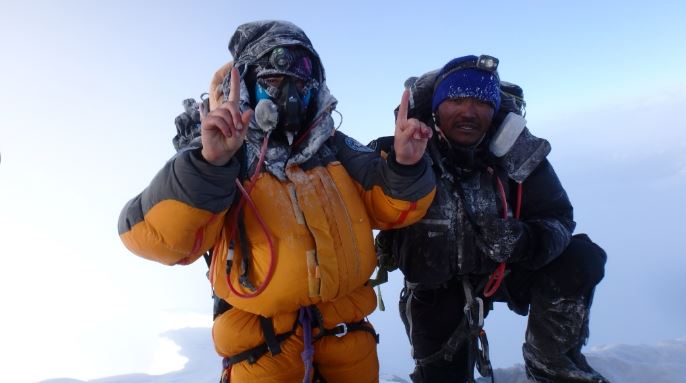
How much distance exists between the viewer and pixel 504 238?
9.46 ft

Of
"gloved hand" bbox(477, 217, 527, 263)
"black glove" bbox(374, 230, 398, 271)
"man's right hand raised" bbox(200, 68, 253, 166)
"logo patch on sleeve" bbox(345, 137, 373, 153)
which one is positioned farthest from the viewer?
"black glove" bbox(374, 230, 398, 271)

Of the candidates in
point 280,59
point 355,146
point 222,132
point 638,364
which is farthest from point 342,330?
point 638,364

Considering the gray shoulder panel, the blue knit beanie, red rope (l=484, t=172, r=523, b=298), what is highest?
the blue knit beanie

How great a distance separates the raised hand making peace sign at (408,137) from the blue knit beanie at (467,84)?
3.20ft

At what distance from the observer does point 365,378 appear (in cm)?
258

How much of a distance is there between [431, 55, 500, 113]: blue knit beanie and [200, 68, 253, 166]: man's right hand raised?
1.78 m

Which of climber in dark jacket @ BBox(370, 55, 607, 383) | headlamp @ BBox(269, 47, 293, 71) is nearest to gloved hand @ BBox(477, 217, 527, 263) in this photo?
climber in dark jacket @ BBox(370, 55, 607, 383)

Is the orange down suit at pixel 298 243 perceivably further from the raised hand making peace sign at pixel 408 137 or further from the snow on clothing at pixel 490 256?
the snow on clothing at pixel 490 256

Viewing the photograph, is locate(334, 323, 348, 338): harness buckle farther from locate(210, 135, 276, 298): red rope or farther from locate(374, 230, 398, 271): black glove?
locate(374, 230, 398, 271): black glove

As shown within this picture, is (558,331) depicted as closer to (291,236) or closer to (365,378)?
(365,378)

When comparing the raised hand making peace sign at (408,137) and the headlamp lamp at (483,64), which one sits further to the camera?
the headlamp lamp at (483,64)

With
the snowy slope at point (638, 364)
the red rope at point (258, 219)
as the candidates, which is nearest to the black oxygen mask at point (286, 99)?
the red rope at point (258, 219)

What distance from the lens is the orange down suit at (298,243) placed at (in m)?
2.03

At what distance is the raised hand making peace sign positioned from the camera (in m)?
2.19
